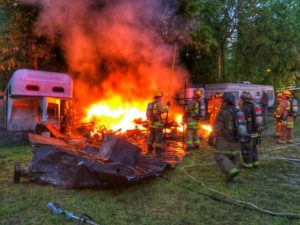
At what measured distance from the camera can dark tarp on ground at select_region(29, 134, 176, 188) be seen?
211 inches

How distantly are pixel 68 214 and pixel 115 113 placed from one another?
11210mm

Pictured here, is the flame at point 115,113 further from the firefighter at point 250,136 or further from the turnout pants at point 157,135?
the firefighter at point 250,136

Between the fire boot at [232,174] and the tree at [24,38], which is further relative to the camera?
the tree at [24,38]

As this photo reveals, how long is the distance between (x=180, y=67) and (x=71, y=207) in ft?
60.6

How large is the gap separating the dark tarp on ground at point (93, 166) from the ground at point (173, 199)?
210 millimetres

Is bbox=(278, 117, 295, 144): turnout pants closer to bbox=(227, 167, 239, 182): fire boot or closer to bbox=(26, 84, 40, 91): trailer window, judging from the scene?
bbox=(227, 167, 239, 182): fire boot

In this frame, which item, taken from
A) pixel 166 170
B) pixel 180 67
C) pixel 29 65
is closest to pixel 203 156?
pixel 166 170

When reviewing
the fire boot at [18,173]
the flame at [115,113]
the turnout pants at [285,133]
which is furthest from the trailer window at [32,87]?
the turnout pants at [285,133]

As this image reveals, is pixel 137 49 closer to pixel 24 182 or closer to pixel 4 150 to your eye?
pixel 4 150

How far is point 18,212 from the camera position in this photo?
15.1ft

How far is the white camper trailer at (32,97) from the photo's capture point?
10758mm

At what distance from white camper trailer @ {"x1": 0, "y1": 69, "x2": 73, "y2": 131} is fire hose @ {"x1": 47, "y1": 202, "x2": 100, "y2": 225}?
688 centimetres

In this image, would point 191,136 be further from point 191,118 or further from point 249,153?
point 249,153

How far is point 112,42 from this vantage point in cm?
1634
